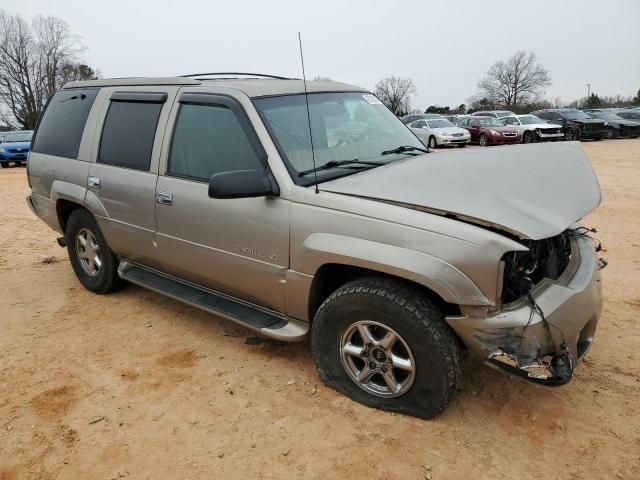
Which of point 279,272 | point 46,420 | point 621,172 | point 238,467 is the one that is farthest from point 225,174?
point 621,172

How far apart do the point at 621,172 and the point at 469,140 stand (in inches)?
439

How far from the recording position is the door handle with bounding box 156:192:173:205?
3.62m

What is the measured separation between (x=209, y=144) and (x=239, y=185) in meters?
0.75

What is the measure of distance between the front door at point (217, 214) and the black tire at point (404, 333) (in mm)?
446

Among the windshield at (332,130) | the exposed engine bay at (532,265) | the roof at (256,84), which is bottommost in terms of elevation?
the exposed engine bay at (532,265)

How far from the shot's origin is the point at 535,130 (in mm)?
21391

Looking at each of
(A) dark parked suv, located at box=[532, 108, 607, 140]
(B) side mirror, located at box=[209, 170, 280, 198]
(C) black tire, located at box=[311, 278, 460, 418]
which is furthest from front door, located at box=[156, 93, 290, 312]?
(A) dark parked suv, located at box=[532, 108, 607, 140]

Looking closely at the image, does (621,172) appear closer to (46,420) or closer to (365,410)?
(365,410)

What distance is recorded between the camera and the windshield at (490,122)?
2294 cm

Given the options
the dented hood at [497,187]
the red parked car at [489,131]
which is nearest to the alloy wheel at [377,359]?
the dented hood at [497,187]

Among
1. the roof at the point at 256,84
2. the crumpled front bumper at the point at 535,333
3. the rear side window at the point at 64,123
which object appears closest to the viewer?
the crumpled front bumper at the point at 535,333

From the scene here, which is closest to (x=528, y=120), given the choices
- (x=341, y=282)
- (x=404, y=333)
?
(x=341, y=282)

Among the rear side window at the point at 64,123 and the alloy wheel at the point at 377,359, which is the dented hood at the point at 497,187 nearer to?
the alloy wheel at the point at 377,359

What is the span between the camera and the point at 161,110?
3.80 meters
